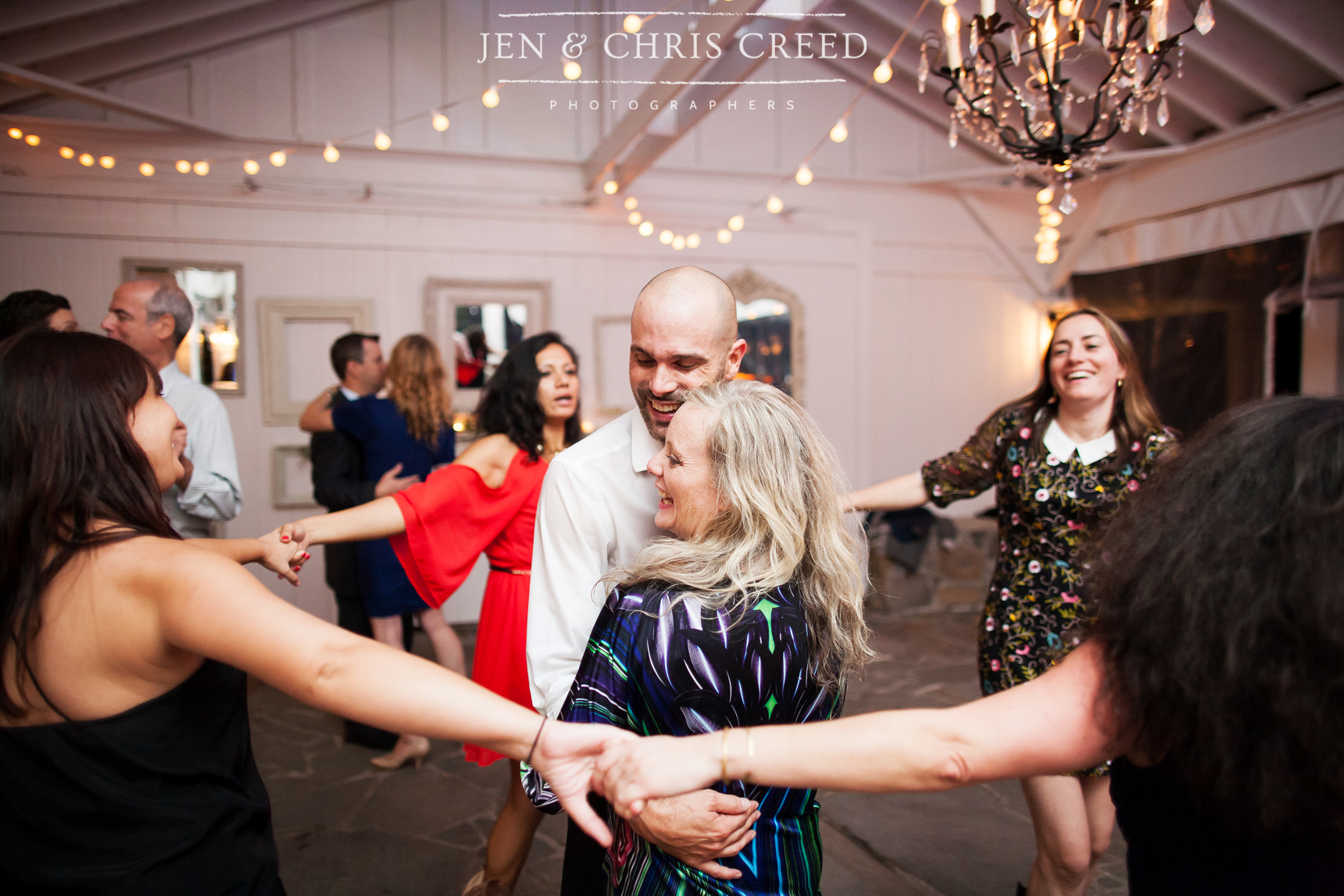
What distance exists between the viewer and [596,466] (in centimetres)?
166

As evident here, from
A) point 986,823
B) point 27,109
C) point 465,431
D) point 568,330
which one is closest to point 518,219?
point 568,330

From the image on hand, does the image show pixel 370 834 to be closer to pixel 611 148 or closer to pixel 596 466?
pixel 596 466

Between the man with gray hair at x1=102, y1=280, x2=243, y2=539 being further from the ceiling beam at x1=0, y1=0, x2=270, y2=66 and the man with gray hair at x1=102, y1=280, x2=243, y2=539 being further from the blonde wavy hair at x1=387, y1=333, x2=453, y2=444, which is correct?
the ceiling beam at x1=0, y1=0, x2=270, y2=66

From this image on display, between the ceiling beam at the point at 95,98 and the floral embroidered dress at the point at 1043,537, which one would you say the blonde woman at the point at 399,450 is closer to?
the floral embroidered dress at the point at 1043,537

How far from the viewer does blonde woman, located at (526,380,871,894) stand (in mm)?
1182

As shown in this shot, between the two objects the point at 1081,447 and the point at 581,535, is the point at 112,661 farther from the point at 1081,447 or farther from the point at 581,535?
the point at 1081,447

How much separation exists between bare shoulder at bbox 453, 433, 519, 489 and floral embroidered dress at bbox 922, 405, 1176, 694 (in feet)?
4.82

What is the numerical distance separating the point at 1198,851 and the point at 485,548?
1.93 m

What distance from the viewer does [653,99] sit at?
151 inches

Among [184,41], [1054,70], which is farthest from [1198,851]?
[184,41]

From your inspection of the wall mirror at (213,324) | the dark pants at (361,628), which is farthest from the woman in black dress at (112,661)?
the wall mirror at (213,324)

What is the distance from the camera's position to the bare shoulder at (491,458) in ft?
7.89

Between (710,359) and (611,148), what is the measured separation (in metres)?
3.51

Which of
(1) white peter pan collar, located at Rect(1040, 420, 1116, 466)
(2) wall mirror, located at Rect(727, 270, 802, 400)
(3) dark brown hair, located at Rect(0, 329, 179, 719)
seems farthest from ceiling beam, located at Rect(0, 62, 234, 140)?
(1) white peter pan collar, located at Rect(1040, 420, 1116, 466)
